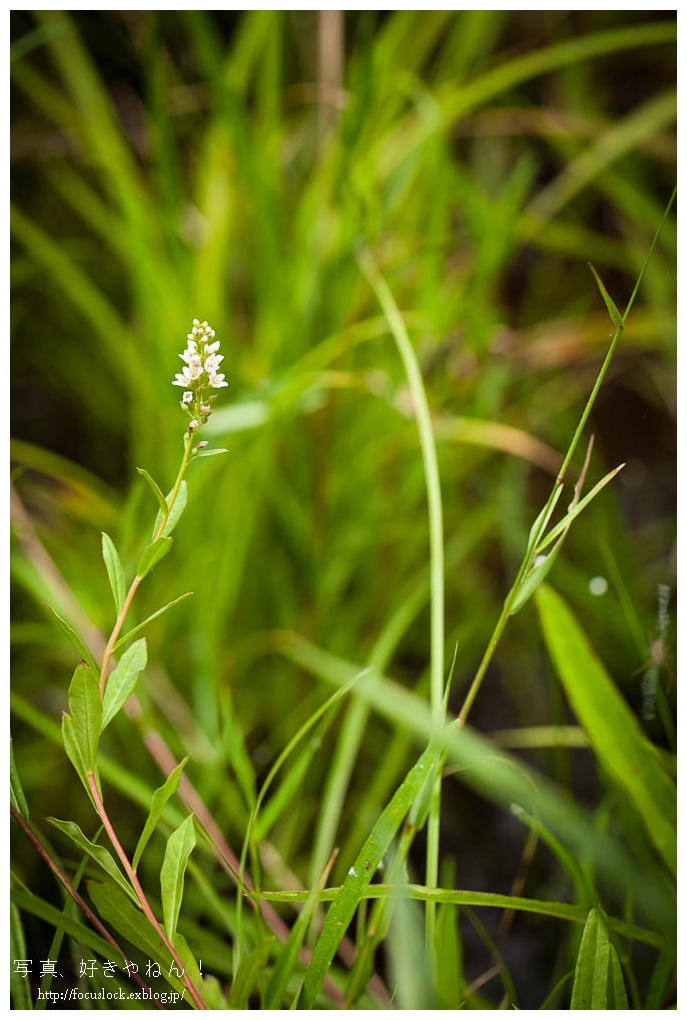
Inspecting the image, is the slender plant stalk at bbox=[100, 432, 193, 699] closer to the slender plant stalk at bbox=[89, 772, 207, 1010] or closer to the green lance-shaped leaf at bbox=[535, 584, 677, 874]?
the slender plant stalk at bbox=[89, 772, 207, 1010]

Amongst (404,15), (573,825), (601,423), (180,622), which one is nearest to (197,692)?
(180,622)

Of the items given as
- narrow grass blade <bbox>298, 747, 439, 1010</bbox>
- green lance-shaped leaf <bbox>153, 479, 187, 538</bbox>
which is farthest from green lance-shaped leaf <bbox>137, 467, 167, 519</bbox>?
narrow grass blade <bbox>298, 747, 439, 1010</bbox>

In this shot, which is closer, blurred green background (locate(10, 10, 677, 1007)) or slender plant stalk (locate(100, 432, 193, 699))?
slender plant stalk (locate(100, 432, 193, 699))

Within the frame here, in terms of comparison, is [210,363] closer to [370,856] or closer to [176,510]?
[176,510]

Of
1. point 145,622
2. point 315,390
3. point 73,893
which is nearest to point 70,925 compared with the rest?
point 73,893

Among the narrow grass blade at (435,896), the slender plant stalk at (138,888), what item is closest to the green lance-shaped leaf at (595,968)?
the narrow grass blade at (435,896)

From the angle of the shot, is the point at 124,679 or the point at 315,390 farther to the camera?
the point at 315,390
